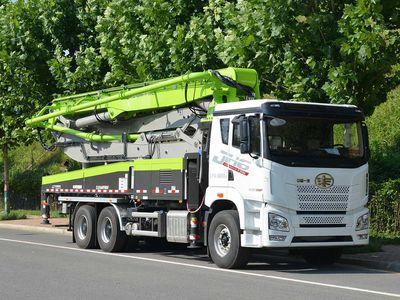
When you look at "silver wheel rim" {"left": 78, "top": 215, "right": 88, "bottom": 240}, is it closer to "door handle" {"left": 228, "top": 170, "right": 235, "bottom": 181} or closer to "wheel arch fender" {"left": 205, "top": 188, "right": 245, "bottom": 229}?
"wheel arch fender" {"left": 205, "top": 188, "right": 245, "bottom": 229}

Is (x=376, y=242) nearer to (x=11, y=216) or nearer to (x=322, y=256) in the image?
(x=322, y=256)

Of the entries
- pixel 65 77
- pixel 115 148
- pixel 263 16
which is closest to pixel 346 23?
pixel 263 16

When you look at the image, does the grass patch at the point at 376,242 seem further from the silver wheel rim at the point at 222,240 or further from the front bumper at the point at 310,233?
the silver wheel rim at the point at 222,240

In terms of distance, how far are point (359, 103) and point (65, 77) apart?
9698mm

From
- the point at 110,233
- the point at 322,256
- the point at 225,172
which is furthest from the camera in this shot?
the point at 110,233

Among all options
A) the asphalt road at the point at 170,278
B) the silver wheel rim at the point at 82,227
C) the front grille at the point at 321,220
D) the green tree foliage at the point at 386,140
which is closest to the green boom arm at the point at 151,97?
the silver wheel rim at the point at 82,227

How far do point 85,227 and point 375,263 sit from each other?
6.83m

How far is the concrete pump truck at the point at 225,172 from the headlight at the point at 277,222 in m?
0.02

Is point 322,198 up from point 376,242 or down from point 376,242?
up

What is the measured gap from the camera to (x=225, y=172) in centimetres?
1281

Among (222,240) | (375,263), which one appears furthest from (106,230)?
(375,263)

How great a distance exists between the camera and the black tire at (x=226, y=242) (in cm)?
1239

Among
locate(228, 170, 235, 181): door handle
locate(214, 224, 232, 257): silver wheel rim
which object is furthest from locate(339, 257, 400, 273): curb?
locate(228, 170, 235, 181): door handle

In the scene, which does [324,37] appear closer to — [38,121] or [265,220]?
[265,220]
